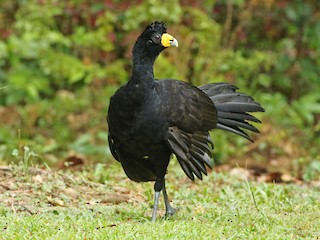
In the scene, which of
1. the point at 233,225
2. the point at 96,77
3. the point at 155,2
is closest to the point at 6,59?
the point at 96,77

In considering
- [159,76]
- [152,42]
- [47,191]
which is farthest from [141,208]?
[159,76]

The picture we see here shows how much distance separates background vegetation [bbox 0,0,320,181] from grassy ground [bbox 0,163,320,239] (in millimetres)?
2361

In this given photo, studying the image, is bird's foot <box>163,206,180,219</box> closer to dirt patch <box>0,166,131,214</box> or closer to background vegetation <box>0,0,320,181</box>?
dirt patch <box>0,166,131,214</box>

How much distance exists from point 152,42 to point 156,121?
0.67m

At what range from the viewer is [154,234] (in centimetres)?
505

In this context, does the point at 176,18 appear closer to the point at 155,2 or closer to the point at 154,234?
the point at 155,2

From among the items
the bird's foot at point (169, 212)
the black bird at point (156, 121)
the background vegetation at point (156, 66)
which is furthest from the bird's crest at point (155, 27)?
the background vegetation at point (156, 66)

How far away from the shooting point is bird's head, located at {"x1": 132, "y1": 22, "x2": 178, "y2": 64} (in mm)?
5914

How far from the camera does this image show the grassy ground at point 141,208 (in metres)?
5.17

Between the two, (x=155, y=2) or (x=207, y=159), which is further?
(x=155, y=2)

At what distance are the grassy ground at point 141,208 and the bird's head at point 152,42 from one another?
4.29ft

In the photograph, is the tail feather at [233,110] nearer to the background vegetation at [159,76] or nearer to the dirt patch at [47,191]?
the background vegetation at [159,76]

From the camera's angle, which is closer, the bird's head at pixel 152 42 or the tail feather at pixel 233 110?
the bird's head at pixel 152 42

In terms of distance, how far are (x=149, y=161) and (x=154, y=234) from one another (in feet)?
3.67
